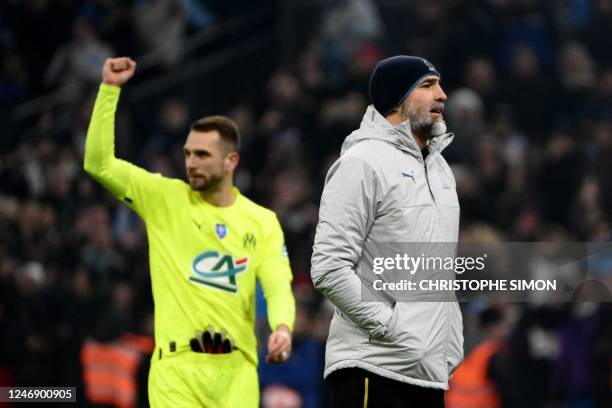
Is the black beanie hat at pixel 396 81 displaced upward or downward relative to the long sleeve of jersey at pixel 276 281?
upward

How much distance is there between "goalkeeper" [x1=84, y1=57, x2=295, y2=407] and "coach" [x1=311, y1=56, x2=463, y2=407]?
114 cm

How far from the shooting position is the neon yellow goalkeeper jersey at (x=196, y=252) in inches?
268

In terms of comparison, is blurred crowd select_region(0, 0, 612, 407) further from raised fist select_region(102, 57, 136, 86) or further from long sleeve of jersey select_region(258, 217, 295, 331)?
raised fist select_region(102, 57, 136, 86)

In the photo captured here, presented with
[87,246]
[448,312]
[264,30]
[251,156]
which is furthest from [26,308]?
[448,312]

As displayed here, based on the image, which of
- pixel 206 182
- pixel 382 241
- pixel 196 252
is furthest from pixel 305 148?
A: pixel 382 241

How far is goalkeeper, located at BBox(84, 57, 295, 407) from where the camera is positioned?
22.1 ft

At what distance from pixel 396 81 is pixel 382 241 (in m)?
0.69

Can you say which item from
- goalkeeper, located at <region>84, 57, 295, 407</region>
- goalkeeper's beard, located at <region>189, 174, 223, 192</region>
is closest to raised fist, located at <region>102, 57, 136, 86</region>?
goalkeeper, located at <region>84, 57, 295, 407</region>

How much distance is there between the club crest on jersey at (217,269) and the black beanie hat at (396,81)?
5.07 feet

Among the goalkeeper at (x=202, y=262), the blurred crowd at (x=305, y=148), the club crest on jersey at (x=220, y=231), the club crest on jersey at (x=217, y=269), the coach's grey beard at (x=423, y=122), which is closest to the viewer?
the coach's grey beard at (x=423, y=122)

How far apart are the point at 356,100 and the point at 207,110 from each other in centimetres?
287

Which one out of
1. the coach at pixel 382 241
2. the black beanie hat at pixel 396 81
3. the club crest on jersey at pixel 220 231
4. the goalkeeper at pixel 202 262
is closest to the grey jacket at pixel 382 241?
the coach at pixel 382 241

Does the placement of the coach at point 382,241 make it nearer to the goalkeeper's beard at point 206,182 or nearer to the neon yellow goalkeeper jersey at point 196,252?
the neon yellow goalkeeper jersey at point 196,252

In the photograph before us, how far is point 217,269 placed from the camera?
6.93 meters
